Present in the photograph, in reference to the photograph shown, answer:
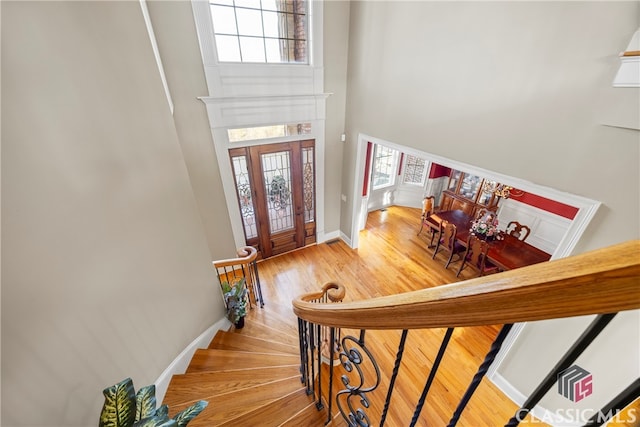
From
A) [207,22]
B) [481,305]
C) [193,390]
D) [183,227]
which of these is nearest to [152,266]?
[183,227]

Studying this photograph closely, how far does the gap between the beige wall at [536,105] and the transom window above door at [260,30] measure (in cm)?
115

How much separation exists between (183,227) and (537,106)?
9.78ft

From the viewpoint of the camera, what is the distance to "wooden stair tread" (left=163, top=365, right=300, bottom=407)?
1.81 meters

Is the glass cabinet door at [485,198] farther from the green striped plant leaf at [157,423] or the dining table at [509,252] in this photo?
the green striped plant leaf at [157,423]

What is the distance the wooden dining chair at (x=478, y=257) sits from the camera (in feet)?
13.1

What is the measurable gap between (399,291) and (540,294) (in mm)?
3939

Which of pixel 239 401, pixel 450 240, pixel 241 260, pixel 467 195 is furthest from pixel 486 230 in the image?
pixel 239 401

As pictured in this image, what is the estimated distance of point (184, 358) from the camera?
214 centimetres

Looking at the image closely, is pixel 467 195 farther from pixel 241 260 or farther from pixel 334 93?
pixel 241 260

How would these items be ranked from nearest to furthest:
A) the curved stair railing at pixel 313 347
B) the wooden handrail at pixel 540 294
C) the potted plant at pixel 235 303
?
1. the wooden handrail at pixel 540 294
2. the curved stair railing at pixel 313 347
3. the potted plant at pixel 235 303

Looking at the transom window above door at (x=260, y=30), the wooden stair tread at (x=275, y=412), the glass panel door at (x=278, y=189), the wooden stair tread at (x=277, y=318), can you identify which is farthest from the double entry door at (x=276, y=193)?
the wooden stair tread at (x=275, y=412)

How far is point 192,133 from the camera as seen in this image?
132 inches

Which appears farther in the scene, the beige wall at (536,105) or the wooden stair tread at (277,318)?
the wooden stair tread at (277,318)

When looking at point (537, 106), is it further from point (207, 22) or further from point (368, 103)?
point (207, 22)
